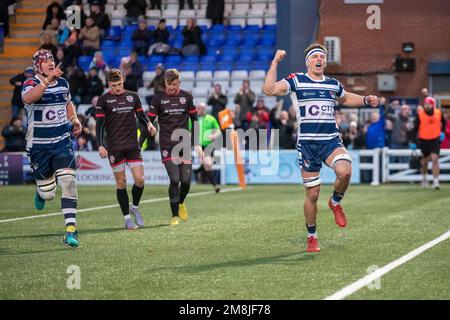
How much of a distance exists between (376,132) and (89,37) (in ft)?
34.2

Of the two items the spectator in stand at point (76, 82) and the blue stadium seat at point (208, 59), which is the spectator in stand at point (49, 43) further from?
the blue stadium seat at point (208, 59)

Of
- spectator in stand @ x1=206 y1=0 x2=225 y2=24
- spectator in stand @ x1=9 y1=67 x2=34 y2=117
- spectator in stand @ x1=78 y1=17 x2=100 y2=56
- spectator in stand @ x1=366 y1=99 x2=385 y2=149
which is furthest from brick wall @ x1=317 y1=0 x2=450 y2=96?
spectator in stand @ x1=9 y1=67 x2=34 y2=117

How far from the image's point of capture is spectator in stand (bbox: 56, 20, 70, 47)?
34062 mm

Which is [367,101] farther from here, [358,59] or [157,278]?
[358,59]

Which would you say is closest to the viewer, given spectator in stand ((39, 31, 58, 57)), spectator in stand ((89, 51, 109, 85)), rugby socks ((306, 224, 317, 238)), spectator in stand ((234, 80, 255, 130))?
rugby socks ((306, 224, 317, 238))

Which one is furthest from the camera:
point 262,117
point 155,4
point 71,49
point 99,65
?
point 155,4

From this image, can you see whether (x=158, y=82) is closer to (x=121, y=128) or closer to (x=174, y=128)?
(x=174, y=128)

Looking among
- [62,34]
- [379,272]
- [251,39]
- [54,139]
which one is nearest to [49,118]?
[54,139]

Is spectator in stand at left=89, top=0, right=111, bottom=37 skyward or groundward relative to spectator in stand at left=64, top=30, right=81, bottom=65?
skyward

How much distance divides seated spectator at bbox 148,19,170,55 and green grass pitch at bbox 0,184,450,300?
1363 centimetres

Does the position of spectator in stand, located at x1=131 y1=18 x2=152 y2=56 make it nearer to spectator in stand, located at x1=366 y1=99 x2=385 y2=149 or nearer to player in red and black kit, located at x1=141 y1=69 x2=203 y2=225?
spectator in stand, located at x1=366 y1=99 x2=385 y2=149

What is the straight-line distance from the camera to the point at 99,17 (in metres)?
34.4
